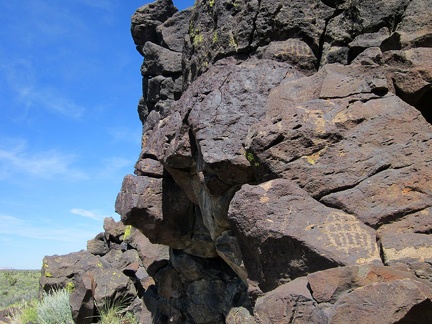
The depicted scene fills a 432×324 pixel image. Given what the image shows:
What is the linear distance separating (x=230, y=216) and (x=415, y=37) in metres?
3.59

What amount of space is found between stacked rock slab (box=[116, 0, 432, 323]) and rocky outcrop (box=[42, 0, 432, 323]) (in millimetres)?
16

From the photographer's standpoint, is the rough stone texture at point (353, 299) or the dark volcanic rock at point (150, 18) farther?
the dark volcanic rock at point (150, 18)

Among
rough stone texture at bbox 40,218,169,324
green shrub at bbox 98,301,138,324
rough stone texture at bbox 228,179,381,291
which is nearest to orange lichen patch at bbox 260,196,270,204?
rough stone texture at bbox 228,179,381,291

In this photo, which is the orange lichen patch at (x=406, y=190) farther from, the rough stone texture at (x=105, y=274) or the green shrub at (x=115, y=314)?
the green shrub at (x=115, y=314)

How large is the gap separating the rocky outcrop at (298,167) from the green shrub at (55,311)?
4.70 m

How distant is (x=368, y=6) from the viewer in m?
6.60

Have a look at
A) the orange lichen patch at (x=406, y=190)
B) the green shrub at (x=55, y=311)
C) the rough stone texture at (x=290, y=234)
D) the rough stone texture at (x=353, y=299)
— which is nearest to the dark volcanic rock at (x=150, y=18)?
the green shrub at (x=55, y=311)

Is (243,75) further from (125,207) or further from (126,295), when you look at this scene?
(126,295)

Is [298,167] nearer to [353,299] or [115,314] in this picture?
[353,299]

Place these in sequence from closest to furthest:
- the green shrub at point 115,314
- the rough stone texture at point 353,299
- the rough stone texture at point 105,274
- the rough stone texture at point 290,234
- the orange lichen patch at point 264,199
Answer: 1. the rough stone texture at point 353,299
2. the rough stone texture at point 290,234
3. the orange lichen patch at point 264,199
4. the rough stone texture at point 105,274
5. the green shrub at point 115,314

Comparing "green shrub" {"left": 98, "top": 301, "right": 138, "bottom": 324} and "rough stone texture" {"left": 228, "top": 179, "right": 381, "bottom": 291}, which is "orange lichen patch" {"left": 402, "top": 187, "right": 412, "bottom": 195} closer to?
"rough stone texture" {"left": 228, "top": 179, "right": 381, "bottom": 291}

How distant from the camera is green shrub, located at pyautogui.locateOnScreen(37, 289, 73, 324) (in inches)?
499

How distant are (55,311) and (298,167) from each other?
10.6m

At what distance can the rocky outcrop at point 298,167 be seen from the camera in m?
4.05
